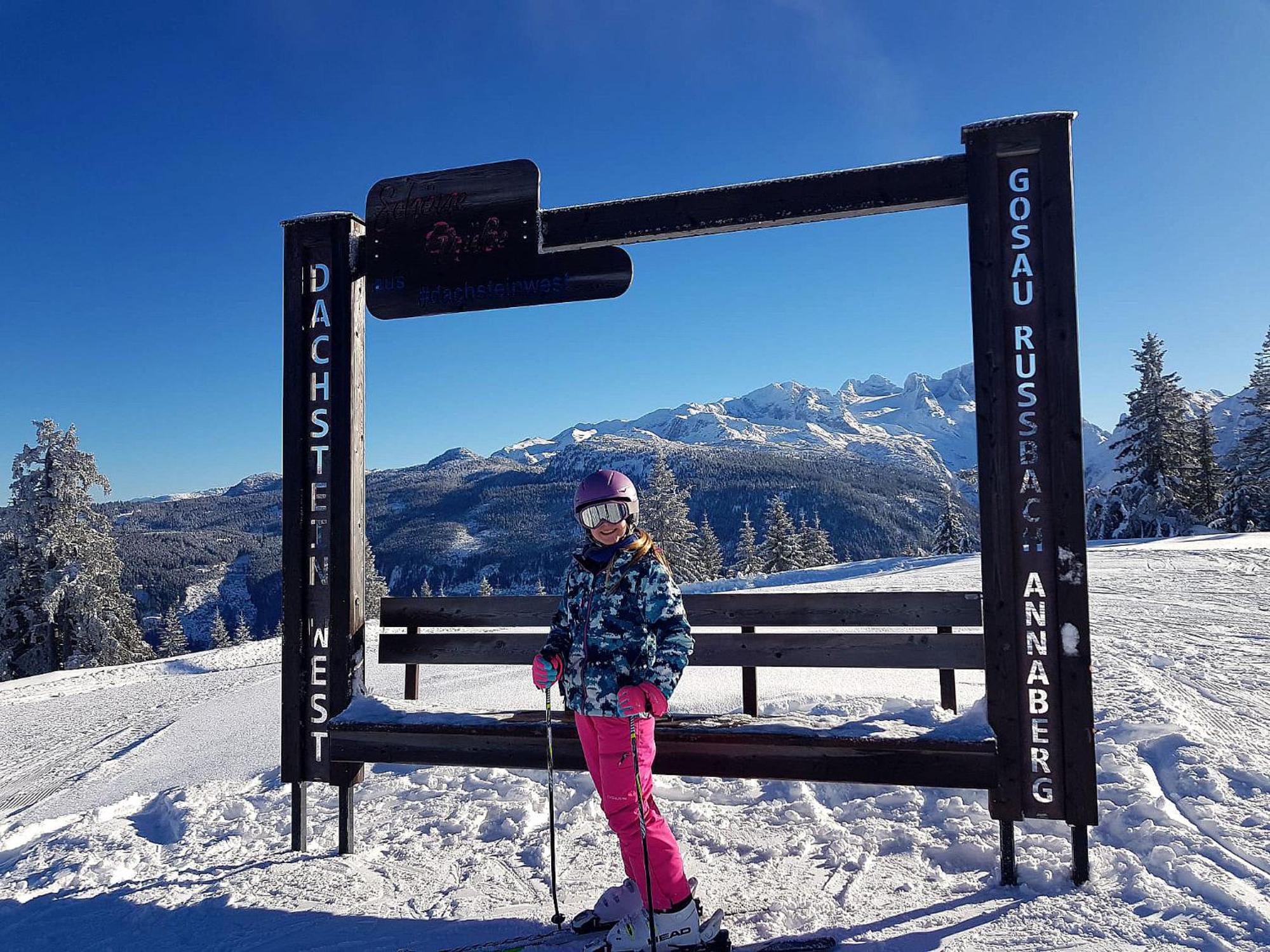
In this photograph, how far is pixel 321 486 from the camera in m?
4.59

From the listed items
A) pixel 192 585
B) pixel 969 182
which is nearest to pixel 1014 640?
pixel 969 182

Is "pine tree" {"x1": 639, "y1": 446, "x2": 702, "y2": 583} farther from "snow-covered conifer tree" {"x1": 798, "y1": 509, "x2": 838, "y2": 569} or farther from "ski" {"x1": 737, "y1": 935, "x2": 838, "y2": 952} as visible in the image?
"ski" {"x1": 737, "y1": 935, "x2": 838, "y2": 952}

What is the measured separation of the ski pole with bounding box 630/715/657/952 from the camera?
2984 mm

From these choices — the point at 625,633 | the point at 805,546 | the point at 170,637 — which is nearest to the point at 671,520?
the point at 805,546

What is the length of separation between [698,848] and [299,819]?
2.49m

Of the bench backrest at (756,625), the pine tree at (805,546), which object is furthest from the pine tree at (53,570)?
the pine tree at (805,546)

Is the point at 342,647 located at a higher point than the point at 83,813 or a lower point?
higher

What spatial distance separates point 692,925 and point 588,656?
1238mm

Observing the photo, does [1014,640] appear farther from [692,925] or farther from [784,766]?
[692,925]

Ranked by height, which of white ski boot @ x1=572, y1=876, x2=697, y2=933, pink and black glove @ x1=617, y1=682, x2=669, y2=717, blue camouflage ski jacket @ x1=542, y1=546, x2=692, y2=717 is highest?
blue camouflage ski jacket @ x1=542, y1=546, x2=692, y2=717

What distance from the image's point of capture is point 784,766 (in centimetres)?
380

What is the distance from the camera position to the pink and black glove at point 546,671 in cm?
335

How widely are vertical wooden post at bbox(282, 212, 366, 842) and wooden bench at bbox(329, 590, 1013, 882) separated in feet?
0.91

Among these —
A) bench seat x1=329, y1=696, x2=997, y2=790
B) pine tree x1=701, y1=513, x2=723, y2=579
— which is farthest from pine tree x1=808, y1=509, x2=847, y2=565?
bench seat x1=329, y1=696, x2=997, y2=790
